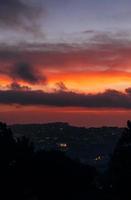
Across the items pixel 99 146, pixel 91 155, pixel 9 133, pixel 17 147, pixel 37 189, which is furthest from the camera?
pixel 99 146

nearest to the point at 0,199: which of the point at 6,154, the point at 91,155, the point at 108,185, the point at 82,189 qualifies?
the point at 6,154

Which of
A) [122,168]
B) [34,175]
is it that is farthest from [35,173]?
[122,168]

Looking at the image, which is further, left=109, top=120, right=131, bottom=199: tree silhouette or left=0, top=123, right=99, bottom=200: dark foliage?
left=109, top=120, right=131, bottom=199: tree silhouette

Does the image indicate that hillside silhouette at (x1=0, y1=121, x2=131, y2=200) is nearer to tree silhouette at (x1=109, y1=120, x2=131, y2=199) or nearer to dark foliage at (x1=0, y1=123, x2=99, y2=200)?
dark foliage at (x1=0, y1=123, x2=99, y2=200)

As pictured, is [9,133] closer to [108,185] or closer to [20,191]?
[20,191]

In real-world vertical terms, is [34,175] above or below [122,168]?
above

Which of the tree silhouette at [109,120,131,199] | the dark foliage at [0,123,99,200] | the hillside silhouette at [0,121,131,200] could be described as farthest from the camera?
the tree silhouette at [109,120,131,199]

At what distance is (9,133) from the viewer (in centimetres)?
4675

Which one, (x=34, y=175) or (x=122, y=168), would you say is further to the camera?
(x=122, y=168)

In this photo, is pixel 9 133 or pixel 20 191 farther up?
pixel 9 133

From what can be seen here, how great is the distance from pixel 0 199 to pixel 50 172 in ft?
18.1

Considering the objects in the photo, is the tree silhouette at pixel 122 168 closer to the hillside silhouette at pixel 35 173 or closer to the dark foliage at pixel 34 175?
the hillside silhouette at pixel 35 173

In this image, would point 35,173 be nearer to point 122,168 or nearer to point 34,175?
point 34,175

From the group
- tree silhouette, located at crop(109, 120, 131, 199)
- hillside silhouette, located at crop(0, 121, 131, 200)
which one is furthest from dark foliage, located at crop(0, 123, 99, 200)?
tree silhouette, located at crop(109, 120, 131, 199)
